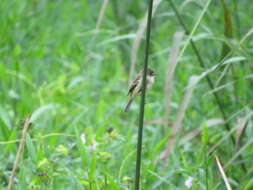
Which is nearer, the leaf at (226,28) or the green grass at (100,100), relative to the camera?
the green grass at (100,100)

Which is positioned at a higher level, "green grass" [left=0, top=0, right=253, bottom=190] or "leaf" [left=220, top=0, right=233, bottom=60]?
"leaf" [left=220, top=0, right=233, bottom=60]

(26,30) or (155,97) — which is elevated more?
(26,30)

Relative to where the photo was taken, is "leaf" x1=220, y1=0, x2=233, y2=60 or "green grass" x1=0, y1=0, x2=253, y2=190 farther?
"leaf" x1=220, y1=0, x2=233, y2=60

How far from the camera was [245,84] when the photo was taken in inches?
120

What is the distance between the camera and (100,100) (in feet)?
11.0

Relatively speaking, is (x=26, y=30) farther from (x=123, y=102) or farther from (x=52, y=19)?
(x=123, y=102)

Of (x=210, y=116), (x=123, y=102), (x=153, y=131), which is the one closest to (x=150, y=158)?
(x=153, y=131)

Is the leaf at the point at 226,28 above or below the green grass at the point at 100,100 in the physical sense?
above

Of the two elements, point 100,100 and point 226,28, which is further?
point 100,100

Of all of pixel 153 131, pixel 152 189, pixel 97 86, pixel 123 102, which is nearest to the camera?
pixel 152 189

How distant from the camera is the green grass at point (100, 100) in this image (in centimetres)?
226

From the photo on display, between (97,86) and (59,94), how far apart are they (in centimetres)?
35

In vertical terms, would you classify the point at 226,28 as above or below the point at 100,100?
above

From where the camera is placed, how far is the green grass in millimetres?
2258
